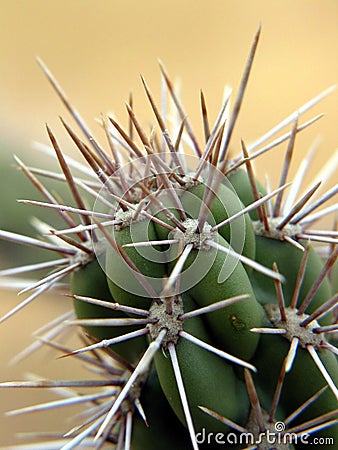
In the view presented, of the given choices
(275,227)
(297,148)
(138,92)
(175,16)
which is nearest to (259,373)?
(275,227)

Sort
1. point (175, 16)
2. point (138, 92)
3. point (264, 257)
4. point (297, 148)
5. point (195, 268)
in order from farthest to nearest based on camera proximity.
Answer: point (175, 16)
point (138, 92)
point (297, 148)
point (264, 257)
point (195, 268)

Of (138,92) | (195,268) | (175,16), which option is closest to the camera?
(195,268)

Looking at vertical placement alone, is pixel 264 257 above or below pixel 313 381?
above

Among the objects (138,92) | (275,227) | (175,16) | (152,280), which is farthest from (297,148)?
(152,280)

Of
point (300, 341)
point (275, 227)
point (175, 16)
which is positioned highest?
point (175, 16)

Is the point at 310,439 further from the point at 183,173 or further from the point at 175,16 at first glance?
the point at 175,16

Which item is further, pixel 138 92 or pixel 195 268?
pixel 138 92
